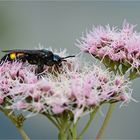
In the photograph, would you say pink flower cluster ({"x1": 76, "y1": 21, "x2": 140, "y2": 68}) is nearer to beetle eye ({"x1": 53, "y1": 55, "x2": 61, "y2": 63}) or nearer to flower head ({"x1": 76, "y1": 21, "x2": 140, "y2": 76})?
flower head ({"x1": 76, "y1": 21, "x2": 140, "y2": 76})

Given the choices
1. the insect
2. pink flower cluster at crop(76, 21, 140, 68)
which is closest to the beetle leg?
the insect

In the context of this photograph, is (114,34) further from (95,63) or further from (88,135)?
(88,135)

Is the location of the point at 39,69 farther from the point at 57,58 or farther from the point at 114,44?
the point at 114,44

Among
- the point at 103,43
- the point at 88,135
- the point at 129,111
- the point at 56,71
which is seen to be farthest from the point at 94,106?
the point at 129,111

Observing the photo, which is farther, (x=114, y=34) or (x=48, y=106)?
(x=114, y=34)

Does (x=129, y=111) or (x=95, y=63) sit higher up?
(x=95, y=63)
